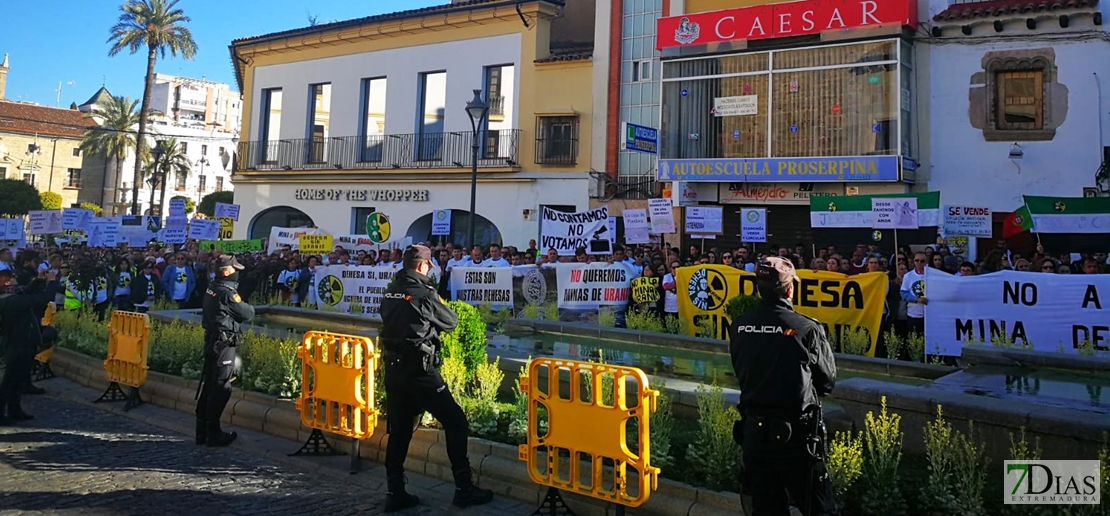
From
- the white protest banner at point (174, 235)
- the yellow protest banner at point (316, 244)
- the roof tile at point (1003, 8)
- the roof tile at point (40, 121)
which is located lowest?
the yellow protest banner at point (316, 244)

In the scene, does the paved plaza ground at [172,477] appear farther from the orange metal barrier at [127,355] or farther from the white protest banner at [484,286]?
the white protest banner at [484,286]

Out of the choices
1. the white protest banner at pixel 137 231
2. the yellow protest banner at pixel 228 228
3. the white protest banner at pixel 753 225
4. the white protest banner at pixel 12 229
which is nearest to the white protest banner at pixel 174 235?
the white protest banner at pixel 137 231

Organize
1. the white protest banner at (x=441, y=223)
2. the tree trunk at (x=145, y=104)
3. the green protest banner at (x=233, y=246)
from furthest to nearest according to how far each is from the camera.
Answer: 1. the tree trunk at (x=145, y=104)
2. the green protest banner at (x=233, y=246)
3. the white protest banner at (x=441, y=223)

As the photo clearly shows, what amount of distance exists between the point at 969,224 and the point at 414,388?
47.1ft

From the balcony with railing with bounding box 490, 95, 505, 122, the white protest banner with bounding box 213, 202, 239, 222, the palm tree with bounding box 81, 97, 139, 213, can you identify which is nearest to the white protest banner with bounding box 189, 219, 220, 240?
the white protest banner with bounding box 213, 202, 239, 222

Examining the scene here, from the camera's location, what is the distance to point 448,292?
15.7 meters

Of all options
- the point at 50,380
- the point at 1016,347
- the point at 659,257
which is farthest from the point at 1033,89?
the point at 50,380

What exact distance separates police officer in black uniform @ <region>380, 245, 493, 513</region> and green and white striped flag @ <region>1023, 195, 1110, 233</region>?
467 inches

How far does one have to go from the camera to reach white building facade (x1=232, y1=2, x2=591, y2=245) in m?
24.7

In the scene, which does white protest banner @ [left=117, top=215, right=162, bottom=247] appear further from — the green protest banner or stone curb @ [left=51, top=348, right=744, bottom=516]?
stone curb @ [left=51, top=348, right=744, bottom=516]

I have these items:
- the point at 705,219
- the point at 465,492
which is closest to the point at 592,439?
the point at 465,492

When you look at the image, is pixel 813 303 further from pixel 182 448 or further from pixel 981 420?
pixel 182 448

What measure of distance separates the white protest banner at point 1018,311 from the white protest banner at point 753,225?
253 inches

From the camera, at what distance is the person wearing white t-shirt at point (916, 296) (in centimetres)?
1032
